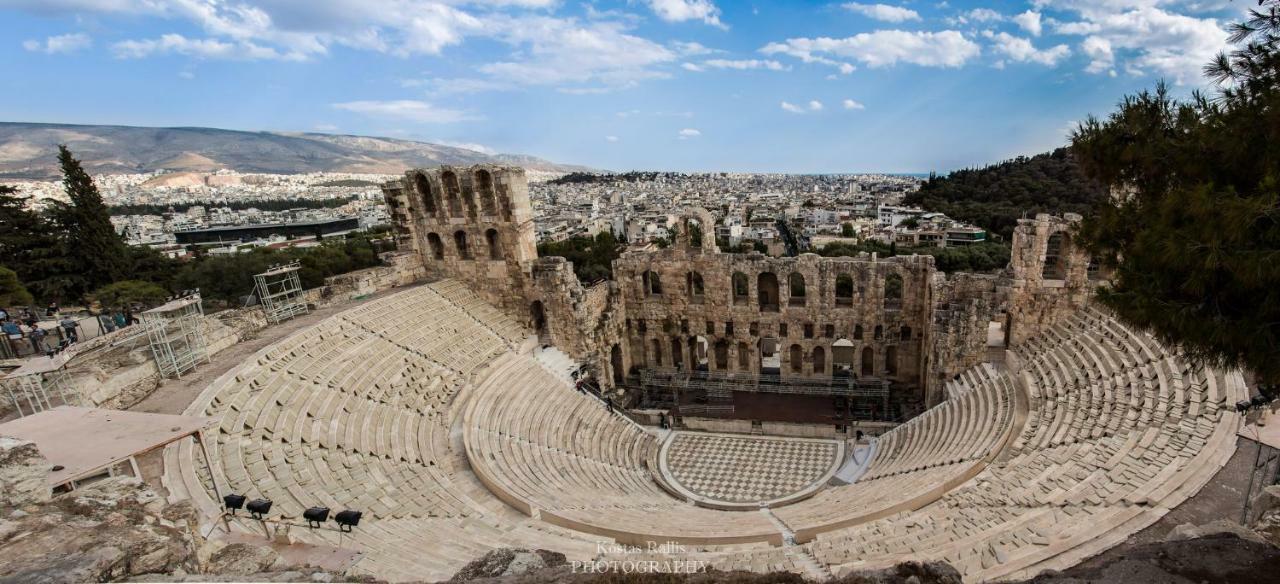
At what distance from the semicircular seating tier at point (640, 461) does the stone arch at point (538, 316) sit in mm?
5178

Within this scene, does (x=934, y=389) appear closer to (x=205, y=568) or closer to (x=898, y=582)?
(x=898, y=582)

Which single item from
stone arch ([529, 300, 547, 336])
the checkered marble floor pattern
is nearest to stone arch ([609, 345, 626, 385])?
stone arch ([529, 300, 547, 336])

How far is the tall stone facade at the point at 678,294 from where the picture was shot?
23.6 m

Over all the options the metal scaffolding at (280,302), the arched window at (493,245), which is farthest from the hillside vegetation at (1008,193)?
the metal scaffolding at (280,302)

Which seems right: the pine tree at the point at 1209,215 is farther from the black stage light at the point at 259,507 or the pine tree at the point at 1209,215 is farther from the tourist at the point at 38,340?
the tourist at the point at 38,340

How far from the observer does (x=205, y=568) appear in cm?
618

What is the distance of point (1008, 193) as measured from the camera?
7319 centimetres

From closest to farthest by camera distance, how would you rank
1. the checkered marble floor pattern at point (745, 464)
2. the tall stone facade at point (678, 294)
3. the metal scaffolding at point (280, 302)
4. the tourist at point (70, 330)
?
1. the tourist at point (70, 330)
2. the checkered marble floor pattern at point (745, 464)
3. the metal scaffolding at point (280, 302)
4. the tall stone facade at point (678, 294)

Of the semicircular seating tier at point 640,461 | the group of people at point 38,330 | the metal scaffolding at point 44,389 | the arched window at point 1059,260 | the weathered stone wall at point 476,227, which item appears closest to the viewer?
the semicircular seating tier at point 640,461

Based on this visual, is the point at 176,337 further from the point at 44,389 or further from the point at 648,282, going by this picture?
the point at 648,282

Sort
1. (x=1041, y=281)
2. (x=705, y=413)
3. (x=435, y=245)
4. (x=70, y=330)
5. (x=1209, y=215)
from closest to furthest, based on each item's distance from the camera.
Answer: (x=1209, y=215)
(x=70, y=330)
(x=1041, y=281)
(x=705, y=413)
(x=435, y=245)

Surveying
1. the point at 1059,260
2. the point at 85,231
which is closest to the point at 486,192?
the point at 85,231

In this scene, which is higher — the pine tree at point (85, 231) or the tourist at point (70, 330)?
the pine tree at point (85, 231)

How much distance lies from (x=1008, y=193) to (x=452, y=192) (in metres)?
75.8
